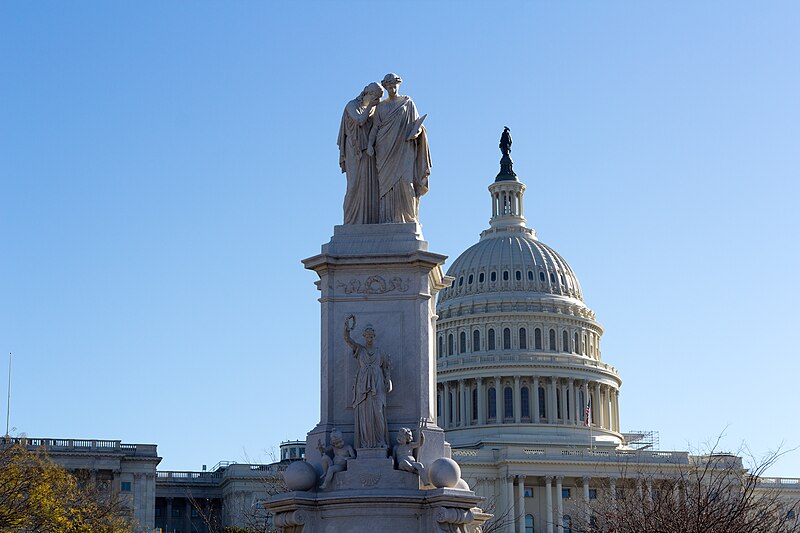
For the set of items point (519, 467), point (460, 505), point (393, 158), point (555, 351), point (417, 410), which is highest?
point (555, 351)

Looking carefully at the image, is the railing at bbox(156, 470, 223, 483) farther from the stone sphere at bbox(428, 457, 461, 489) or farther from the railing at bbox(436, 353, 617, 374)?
the stone sphere at bbox(428, 457, 461, 489)

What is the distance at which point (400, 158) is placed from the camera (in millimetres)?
24750

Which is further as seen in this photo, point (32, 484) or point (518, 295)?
point (518, 295)

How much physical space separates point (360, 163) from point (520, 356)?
483 ft

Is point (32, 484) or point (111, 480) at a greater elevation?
point (111, 480)

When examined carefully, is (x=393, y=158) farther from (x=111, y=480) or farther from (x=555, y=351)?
(x=555, y=351)

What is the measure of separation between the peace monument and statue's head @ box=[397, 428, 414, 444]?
25 mm

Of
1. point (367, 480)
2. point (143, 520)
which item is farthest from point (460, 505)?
point (143, 520)

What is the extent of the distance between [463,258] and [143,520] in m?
63.8

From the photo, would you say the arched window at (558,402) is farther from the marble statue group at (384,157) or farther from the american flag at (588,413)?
the marble statue group at (384,157)

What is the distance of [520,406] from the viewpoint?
171 m

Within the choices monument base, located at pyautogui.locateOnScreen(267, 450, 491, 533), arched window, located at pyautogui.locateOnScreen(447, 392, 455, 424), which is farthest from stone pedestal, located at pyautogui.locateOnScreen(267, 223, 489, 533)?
arched window, located at pyautogui.locateOnScreen(447, 392, 455, 424)

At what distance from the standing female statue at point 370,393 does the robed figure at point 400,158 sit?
7.23ft

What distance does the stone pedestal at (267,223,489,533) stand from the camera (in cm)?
2284
